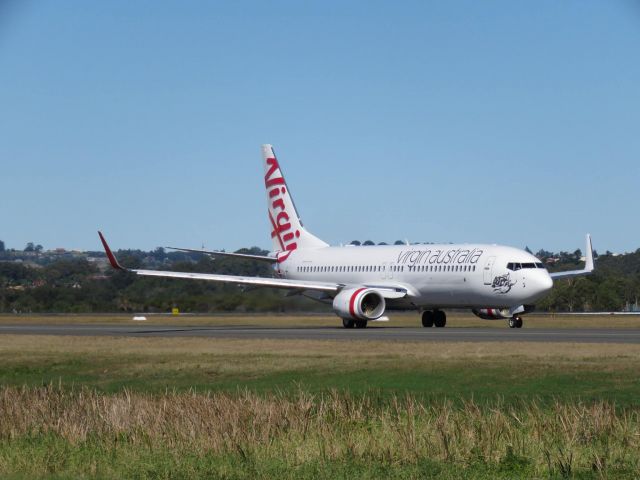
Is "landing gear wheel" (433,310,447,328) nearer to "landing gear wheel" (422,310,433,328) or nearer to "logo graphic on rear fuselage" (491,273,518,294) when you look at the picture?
"landing gear wheel" (422,310,433,328)

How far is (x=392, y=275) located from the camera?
5703cm

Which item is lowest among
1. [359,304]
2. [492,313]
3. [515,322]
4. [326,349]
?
[326,349]

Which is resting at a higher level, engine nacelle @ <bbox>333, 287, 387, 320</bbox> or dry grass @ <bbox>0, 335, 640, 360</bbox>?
engine nacelle @ <bbox>333, 287, 387, 320</bbox>

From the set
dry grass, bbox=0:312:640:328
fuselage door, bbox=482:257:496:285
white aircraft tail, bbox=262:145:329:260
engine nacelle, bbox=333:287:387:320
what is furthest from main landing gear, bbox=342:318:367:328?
white aircraft tail, bbox=262:145:329:260

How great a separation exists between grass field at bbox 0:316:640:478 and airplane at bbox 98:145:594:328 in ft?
68.2

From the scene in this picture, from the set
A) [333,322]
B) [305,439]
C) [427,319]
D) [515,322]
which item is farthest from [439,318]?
[305,439]

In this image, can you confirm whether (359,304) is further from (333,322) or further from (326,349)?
(326,349)

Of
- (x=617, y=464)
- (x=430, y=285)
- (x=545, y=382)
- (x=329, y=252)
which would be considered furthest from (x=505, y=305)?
(x=617, y=464)

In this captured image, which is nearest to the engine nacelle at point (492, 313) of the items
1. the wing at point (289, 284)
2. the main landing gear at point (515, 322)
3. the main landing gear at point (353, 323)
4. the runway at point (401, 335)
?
the main landing gear at point (515, 322)

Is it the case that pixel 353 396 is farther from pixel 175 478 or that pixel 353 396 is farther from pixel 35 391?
pixel 175 478

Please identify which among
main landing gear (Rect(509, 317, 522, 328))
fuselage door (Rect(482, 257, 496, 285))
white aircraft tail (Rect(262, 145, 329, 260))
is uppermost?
white aircraft tail (Rect(262, 145, 329, 260))

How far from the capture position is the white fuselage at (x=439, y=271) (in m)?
51.4

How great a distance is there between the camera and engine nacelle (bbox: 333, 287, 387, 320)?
52.9 metres

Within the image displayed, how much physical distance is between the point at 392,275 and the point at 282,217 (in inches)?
365
